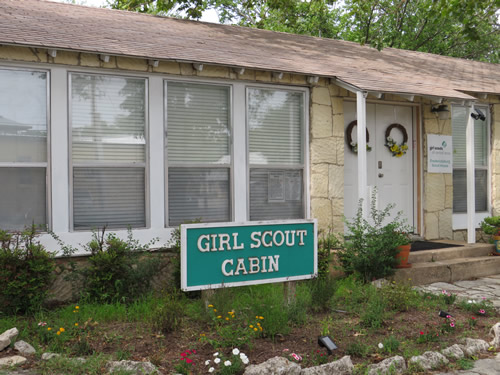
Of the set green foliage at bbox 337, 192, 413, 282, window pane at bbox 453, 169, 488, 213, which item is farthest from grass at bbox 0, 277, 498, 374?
window pane at bbox 453, 169, 488, 213

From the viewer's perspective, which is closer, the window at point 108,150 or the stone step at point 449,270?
the window at point 108,150

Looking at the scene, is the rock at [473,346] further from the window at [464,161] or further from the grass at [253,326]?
the window at [464,161]

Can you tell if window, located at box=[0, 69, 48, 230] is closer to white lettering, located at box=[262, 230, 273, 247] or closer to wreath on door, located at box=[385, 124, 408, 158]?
white lettering, located at box=[262, 230, 273, 247]

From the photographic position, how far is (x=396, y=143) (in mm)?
8711

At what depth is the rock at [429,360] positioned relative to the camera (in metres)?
4.14

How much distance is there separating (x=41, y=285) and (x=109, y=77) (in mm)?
2556

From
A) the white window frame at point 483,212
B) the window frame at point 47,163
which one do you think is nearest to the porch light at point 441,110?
the white window frame at point 483,212

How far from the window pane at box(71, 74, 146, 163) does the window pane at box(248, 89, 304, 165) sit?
1543mm

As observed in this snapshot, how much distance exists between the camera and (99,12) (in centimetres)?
820

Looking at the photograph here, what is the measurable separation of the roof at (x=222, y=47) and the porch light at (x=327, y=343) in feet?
11.9

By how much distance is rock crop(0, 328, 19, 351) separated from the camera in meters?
4.29

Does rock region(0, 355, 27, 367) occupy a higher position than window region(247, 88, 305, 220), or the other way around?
window region(247, 88, 305, 220)

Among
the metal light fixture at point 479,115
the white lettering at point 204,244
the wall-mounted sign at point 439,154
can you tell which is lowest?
the white lettering at point 204,244

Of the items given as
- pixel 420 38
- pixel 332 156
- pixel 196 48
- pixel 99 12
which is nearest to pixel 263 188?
pixel 332 156
